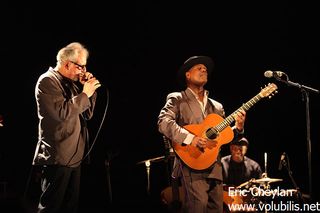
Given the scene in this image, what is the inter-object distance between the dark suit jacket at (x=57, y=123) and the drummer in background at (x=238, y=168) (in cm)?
375

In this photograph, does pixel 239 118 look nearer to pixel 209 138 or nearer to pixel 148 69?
pixel 209 138

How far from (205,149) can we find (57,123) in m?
1.55

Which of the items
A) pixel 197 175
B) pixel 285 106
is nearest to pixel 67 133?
pixel 197 175

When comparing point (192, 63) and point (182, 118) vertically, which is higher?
point (192, 63)

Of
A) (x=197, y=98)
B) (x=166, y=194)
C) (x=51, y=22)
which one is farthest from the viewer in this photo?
(x=51, y=22)

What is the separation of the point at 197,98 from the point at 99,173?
3943 mm

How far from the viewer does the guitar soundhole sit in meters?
4.15

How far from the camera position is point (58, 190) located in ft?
10.2

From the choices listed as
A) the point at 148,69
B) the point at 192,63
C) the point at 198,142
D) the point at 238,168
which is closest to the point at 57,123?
the point at 198,142

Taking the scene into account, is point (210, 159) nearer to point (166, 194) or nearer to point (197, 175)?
point (197, 175)

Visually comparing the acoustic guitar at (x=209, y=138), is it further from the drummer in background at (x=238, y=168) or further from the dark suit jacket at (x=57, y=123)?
the drummer in background at (x=238, y=168)

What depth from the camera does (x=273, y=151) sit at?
7738 mm

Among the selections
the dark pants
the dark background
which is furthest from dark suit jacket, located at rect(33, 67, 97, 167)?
the dark background

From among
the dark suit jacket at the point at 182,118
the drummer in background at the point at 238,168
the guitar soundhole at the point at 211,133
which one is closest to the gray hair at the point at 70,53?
the dark suit jacket at the point at 182,118
